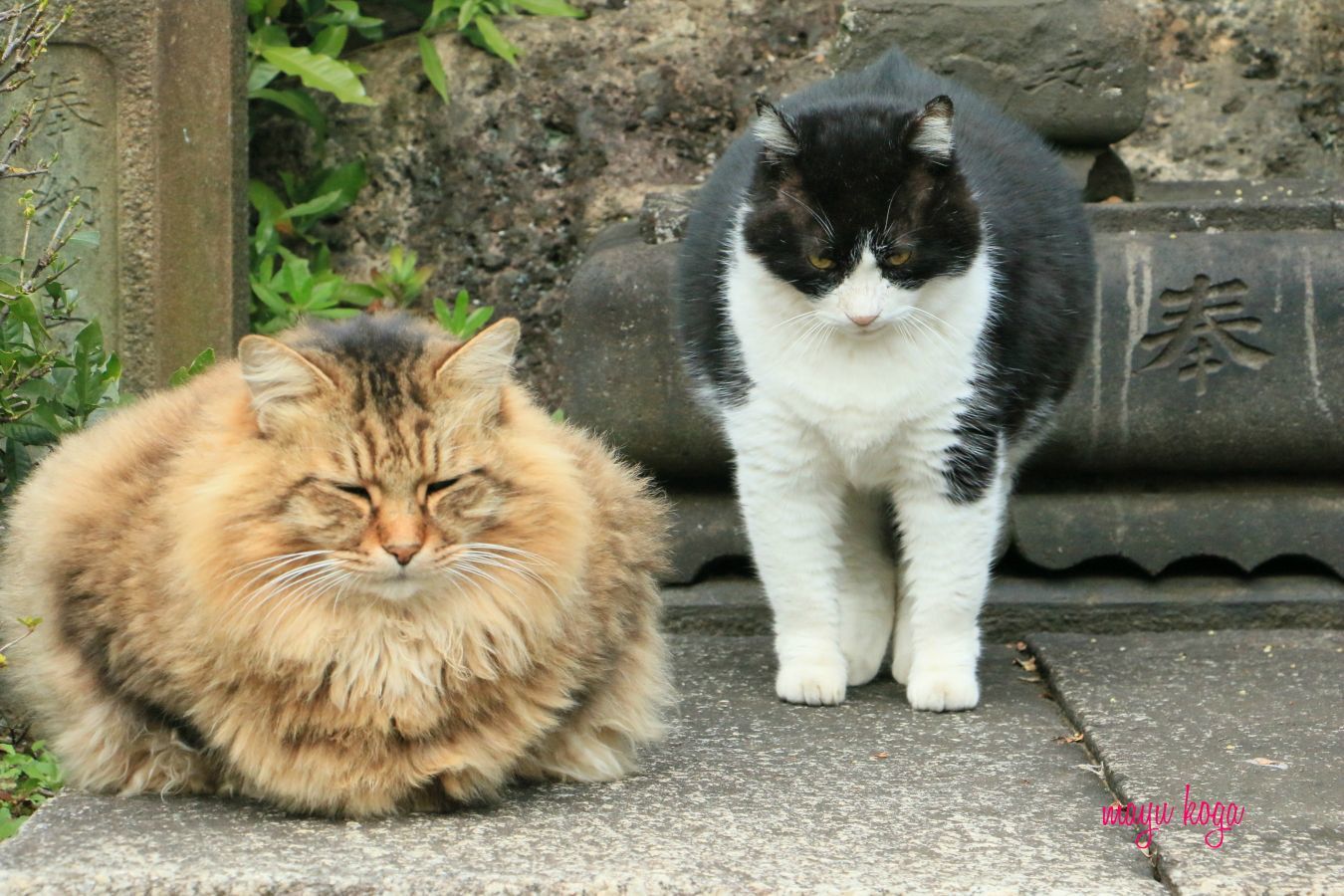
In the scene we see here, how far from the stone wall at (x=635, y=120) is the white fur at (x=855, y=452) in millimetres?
1768

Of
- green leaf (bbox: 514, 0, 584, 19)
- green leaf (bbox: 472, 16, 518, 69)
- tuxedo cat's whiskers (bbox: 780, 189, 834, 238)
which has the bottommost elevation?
tuxedo cat's whiskers (bbox: 780, 189, 834, 238)

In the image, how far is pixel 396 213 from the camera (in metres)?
5.14

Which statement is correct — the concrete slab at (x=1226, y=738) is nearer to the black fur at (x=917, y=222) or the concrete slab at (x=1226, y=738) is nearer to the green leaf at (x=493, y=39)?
the black fur at (x=917, y=222)

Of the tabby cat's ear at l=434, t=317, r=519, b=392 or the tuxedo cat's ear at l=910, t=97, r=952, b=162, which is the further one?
the tuxedo cat's ear at l=910, t=97, r=952, b=162

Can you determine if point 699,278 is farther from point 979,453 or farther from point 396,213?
point 396,213

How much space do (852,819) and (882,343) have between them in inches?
41.3

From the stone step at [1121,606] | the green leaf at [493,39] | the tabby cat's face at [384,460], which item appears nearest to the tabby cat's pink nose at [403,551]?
the tabby cat's face at [384,460]

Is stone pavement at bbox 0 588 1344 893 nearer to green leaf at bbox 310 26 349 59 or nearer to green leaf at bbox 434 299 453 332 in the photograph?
green leaf at bbox 434 299 453 332

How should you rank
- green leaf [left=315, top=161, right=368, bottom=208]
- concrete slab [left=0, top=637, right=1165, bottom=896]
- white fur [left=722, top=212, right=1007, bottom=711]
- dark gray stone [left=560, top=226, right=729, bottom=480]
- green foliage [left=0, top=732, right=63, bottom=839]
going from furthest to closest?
green leaf [left=315, top=161, right=368, bottom=208], dark gray stone [left=560, top=226, right=729, bottom=480], white fur [left=722, top=212, right=1007, bottom=711], green foliage [left=0, top=732, right=63, bottom=839], concrete slab [left=0, top=637, right=1165, bottom=896]

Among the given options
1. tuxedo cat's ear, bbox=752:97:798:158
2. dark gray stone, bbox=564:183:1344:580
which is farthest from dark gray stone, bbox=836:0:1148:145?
tuxedo cat's ear, bbox=752:97:798:158

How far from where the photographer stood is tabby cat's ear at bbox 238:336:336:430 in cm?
238

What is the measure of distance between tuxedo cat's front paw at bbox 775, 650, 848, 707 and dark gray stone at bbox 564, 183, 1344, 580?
835mm

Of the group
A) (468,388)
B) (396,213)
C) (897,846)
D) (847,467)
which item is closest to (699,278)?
(847,467)

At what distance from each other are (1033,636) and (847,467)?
1006mm
